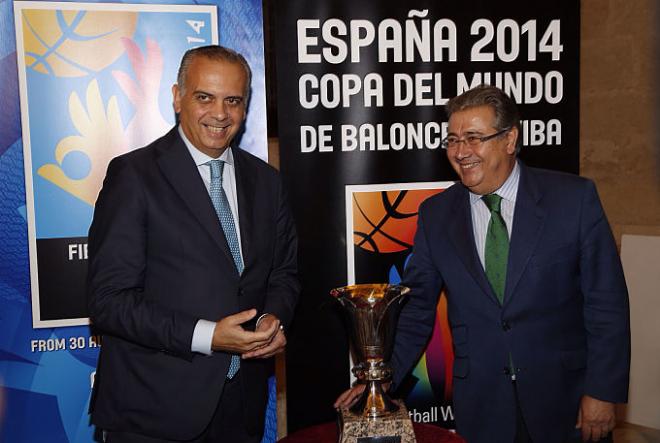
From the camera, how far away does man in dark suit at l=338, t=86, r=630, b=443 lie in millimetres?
2338

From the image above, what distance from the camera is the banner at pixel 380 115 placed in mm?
3061

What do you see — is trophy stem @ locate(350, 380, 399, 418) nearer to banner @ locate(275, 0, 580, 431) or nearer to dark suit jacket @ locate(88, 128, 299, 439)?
dark suit jacket @ locate(88, 128, 299, 439)

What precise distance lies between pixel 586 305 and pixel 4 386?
7.69ft

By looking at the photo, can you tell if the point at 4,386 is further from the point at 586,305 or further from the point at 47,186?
the point at 586,305

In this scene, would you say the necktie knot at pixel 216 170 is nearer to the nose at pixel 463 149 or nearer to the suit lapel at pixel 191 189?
the suit lapel at pixel 191 189

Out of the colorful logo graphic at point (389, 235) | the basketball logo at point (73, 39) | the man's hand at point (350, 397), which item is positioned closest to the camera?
the man's hand at point (350, 397)

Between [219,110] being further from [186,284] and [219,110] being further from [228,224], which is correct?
[186,284]

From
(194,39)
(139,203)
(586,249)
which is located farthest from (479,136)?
(194,39)

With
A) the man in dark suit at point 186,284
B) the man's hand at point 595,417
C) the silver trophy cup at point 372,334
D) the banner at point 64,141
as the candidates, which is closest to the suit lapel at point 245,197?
the man in dark suit at point 186,284

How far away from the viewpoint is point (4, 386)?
2939 millimetres

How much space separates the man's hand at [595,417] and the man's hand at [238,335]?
3.66 ft

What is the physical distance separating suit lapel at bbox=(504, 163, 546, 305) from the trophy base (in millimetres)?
614

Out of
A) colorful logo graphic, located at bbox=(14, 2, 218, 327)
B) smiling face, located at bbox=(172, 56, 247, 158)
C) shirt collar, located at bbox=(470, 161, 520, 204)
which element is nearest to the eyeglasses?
shirt collar, located at bbox=(470, 161, 520, 204)

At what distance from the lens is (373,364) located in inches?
80.1
